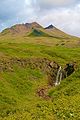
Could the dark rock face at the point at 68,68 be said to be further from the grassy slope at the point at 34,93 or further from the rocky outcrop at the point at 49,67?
the grassy slope at the point at 34,93

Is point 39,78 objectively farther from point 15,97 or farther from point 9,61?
point 15,97

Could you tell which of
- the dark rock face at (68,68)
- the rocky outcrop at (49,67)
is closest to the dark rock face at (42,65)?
the rocky outcrop at (49,67)

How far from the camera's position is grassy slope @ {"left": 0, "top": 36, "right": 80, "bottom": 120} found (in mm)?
26109

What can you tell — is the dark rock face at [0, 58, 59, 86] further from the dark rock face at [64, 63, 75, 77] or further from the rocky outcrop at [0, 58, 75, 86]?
the dark rock face at [64, 63, 75, 77]

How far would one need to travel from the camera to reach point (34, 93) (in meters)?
91.0

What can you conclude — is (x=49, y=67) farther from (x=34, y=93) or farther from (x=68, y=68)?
(x=34, y=93)

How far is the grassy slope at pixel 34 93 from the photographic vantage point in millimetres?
26109

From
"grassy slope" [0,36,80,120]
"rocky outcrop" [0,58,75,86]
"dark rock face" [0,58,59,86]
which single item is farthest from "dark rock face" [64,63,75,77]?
"dark rock face" [0,58,59,86]

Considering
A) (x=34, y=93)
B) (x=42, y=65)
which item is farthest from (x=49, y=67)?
(x=34, y=93)

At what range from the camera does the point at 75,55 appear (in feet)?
420

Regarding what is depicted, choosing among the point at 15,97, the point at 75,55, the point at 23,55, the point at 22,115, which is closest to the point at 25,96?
the point at 15,97

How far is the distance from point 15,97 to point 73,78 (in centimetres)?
3004

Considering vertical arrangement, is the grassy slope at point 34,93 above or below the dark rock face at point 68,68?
below

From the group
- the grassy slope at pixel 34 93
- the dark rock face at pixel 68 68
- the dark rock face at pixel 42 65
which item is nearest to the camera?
the grassy slope at pixel 34 93
